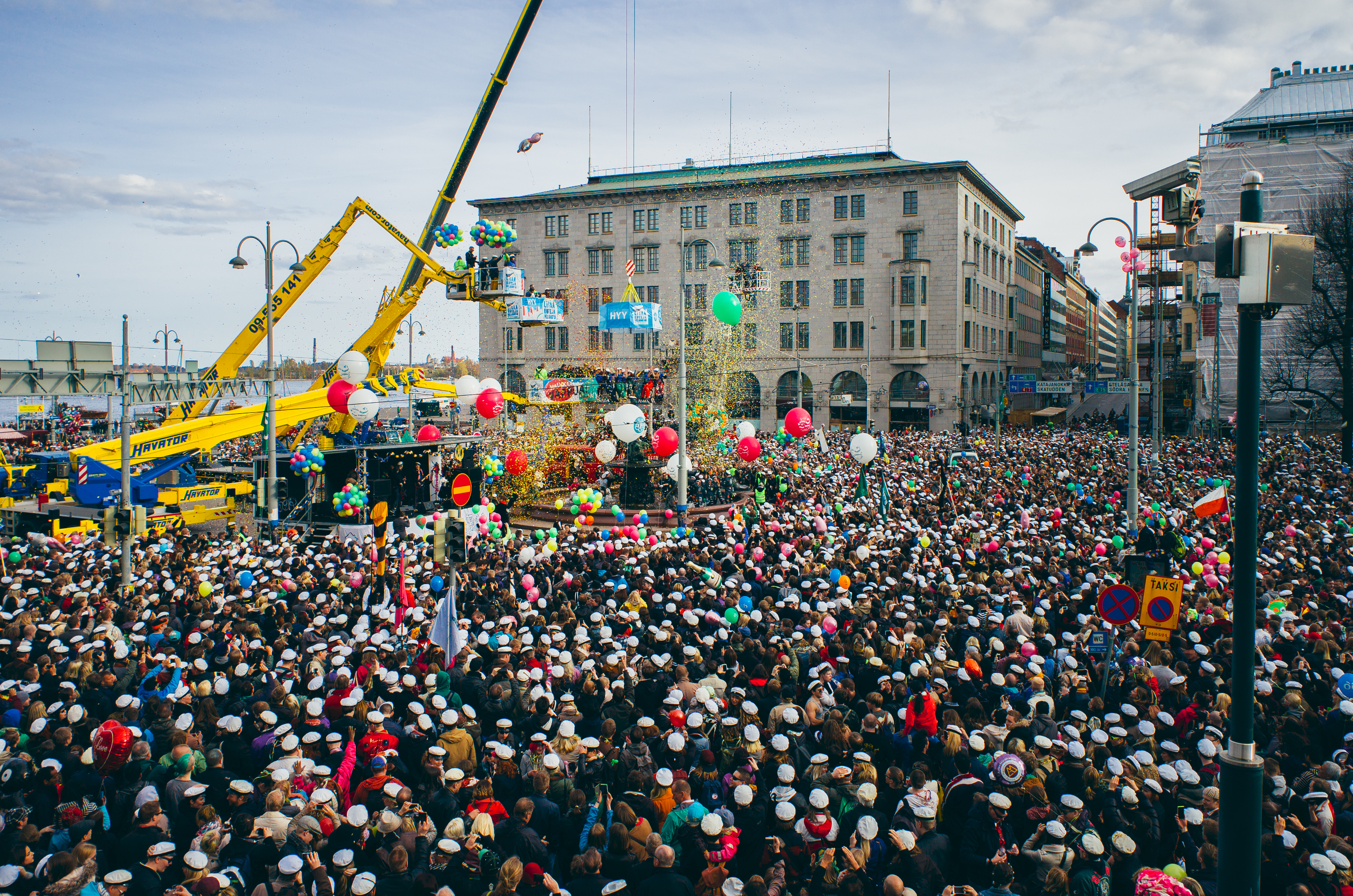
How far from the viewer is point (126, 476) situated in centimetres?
1512

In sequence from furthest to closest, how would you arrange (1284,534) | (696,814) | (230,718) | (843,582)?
1. (1284,534)
2. (843,582)
3. (230,718)
4. (696,814)

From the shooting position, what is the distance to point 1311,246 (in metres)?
4.51

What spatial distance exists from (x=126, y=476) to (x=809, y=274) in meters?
52.9

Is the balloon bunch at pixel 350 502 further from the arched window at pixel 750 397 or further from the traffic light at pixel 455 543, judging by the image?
the arched window at pixel 750 397

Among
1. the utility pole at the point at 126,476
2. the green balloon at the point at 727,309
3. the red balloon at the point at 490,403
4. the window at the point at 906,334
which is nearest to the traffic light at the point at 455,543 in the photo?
the utility pole at the point at 126,476

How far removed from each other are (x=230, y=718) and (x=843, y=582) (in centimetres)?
842

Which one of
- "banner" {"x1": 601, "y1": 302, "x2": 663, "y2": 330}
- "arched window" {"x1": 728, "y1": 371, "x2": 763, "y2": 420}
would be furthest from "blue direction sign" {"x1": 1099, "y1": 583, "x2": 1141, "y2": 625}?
"arched window" {"x1": 728, "y1": 371, "x2": 763, "y2": 420}

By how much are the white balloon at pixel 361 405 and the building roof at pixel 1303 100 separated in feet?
167

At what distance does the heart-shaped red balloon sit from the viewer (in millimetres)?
7305

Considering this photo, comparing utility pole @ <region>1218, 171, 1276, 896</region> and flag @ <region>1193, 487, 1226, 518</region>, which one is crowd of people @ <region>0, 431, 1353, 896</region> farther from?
flag @ <region>1193, 487, 1226, 518</region>

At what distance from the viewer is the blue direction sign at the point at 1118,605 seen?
8.73m

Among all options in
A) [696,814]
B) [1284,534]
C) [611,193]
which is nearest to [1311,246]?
[696,814]

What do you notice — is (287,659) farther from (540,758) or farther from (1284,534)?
(1284,534)

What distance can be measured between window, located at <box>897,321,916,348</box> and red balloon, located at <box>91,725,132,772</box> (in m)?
57.8
